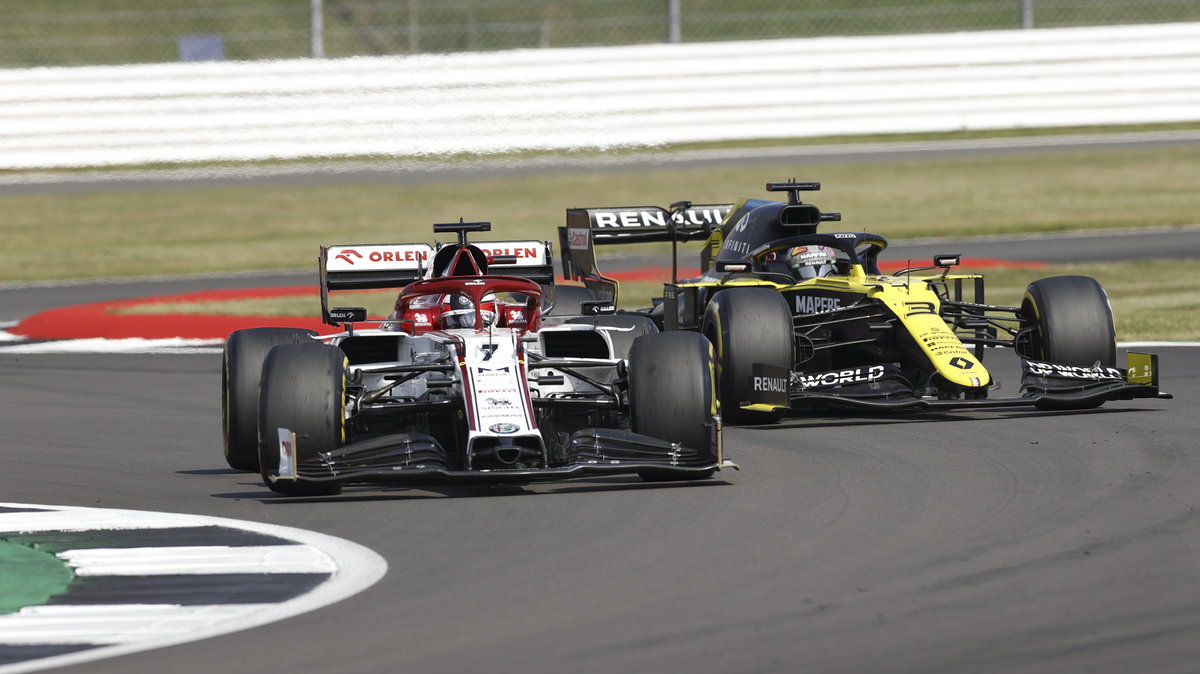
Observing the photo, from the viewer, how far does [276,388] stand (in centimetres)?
944

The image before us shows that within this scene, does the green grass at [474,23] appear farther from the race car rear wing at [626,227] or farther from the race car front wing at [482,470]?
the race car front wing at [482,470]

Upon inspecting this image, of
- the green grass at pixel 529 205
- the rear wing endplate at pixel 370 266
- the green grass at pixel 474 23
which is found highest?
the green grass at pixel 474 23

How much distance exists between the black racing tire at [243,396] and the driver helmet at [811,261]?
14.2 feet

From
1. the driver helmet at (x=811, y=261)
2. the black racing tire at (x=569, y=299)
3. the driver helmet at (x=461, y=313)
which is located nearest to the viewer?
the driver helmet at (x=461, y=313)

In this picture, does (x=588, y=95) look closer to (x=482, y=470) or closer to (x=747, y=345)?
(x=747, y=345)

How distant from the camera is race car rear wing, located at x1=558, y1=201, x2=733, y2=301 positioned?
15.1 m

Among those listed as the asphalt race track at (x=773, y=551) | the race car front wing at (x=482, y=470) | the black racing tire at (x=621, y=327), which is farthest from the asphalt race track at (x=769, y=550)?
the black racing tire at (x=621, y=327)

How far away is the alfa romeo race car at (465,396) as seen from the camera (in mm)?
9359

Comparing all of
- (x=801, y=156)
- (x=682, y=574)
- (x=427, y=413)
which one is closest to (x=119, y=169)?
(x=801, y=156)

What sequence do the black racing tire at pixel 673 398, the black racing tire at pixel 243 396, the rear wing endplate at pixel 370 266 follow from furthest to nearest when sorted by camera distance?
1. the rear wing endplate at pixel 370 266
2. the black racing tire at pixel 243 396
3. the black racing tire at pixel 673 398

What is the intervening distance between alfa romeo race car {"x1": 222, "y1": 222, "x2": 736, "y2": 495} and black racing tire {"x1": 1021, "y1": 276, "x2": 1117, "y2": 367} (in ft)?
9.37

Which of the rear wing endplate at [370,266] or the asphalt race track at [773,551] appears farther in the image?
the rear wing endplate at [370,266]

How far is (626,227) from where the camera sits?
Answer: 15398mm

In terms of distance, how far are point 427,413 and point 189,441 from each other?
2.54 meters
